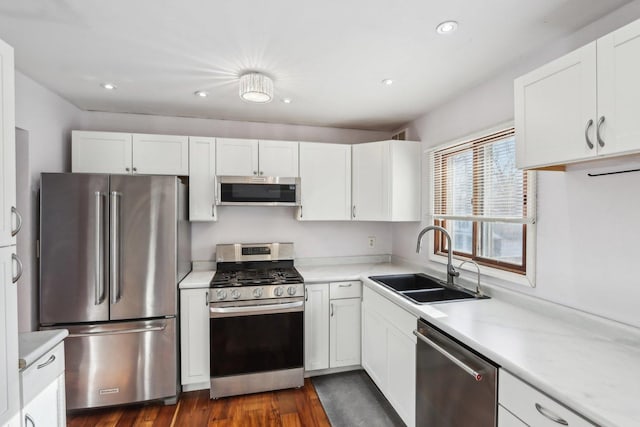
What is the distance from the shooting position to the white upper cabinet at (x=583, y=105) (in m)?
1.07

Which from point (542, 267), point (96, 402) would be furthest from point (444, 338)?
point (96, 402)

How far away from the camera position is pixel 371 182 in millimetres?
2945

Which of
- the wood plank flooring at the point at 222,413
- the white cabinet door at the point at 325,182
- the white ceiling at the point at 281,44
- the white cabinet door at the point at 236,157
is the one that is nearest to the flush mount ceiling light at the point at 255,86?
the white ceiling at the point at 281,44

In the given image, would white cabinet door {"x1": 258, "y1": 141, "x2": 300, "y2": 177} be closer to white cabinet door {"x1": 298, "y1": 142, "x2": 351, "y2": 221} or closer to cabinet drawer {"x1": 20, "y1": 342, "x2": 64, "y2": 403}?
white cabinet door {"x1": 298, "y1": 142, "x2": 351, "y2": 221}

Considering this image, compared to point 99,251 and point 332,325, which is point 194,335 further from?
point 332,325

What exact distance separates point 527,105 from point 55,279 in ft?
10.2

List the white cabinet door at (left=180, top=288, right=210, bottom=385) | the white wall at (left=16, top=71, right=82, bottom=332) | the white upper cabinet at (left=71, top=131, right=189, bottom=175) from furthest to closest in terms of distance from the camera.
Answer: the white upper cabinet at (left=71, top=131, right=189, bottom=175) < the white cabinet door at (left=180, top=288, right=210, bottom=385) < the white wall at (left=16, top=71, right=82, bottom=332)

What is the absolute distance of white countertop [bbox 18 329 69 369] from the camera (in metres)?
1.15

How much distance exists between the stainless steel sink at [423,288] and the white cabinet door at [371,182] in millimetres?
569

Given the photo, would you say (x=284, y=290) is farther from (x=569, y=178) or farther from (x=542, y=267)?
(x=569, y=178)

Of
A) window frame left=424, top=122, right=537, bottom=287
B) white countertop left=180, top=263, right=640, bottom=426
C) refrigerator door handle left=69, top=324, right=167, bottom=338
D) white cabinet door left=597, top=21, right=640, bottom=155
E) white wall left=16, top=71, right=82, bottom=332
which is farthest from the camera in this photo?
refrigerator door handle left=69, top=324, right=167, bottom=338

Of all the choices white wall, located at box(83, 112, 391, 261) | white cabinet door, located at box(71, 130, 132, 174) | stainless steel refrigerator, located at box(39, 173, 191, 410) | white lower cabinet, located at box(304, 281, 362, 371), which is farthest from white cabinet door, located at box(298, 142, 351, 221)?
white cabinet door, located at box(71, 130, 132, 174)

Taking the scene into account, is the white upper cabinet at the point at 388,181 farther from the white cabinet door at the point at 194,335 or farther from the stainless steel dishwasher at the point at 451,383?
the white cabinet door at the point at 194,335

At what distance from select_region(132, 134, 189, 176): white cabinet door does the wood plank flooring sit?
188 cm
